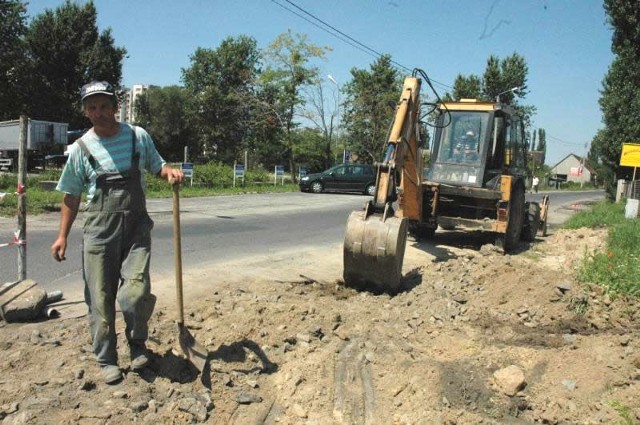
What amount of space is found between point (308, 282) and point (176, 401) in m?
3.61

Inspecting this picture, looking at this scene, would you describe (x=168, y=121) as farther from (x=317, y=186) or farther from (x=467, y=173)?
(x=467, y=173)

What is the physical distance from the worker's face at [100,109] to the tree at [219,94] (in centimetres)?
4664

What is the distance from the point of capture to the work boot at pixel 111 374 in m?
3.67

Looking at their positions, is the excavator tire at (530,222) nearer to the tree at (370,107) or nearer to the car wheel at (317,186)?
the car wheel at (317,186)

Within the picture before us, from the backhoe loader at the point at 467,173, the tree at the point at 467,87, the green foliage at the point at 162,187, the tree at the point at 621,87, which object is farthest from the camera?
the tree at the point at 467,87

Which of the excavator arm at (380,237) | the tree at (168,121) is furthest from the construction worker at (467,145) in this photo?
the tree at (168,121)

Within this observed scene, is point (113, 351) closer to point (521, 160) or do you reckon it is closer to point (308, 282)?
point (308, 282)

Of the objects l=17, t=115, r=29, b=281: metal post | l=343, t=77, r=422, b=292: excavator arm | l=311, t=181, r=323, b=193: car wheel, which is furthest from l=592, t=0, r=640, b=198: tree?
l=17, t=115, r=29, b=281: metal post

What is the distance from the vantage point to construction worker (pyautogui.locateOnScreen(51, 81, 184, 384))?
368 centimetres

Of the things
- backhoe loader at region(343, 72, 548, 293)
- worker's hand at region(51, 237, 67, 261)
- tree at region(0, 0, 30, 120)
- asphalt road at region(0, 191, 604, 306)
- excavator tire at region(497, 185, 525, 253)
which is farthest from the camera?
tree at region(0, 0, 30, 120)

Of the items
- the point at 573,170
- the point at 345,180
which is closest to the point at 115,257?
the point at 345,180

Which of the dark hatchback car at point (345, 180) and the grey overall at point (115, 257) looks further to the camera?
the dark hatchback car at point (345, 180)

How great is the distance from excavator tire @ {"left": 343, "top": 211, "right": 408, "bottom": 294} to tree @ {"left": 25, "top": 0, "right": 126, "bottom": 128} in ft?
118

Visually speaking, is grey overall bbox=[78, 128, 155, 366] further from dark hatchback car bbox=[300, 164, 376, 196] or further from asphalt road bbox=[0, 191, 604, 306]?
dark hatchback car bbox=[300, 164, 376, 196]
